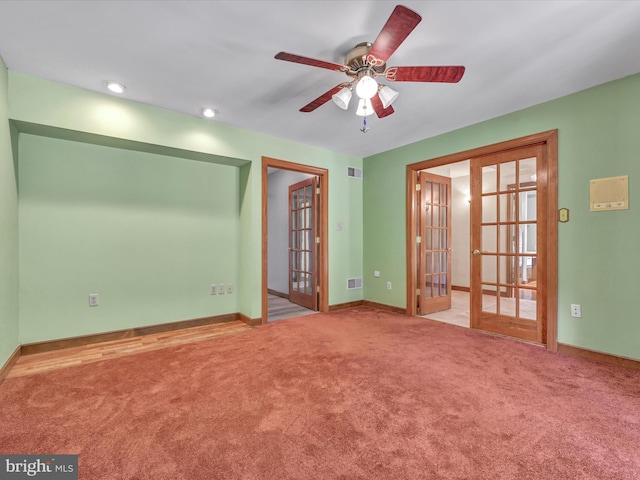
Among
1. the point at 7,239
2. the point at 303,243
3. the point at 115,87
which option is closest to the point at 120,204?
the point at 7,239

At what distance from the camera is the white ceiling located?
71.7 inches

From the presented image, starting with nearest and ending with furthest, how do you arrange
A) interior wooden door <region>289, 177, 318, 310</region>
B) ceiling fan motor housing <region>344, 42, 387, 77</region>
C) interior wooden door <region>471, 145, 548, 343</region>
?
1. ceiling fan motor housing <region>344, 42, 387, 77</region>
2. interior wooden door <region>471, 145, 548, 343</region>
3. interior wooden door <region>289, 177, 318, 310</region>

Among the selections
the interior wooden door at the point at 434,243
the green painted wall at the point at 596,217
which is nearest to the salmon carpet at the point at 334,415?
the green painted wall at the point at 596,217

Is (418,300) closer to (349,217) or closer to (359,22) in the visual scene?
(349,217)

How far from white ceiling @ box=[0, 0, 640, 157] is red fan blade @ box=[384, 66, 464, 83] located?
324 mm

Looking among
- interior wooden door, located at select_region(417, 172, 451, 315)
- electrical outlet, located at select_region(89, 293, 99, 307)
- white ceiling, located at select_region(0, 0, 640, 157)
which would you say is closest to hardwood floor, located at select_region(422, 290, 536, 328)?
interior wooden door, located at select_region(417, 172, 451, 315)

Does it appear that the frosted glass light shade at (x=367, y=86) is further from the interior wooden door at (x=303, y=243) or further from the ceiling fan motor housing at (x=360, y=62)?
the interior wooden door at (x=303, y=243)

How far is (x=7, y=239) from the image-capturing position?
248 centimetres

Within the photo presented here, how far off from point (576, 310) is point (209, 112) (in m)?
4.37

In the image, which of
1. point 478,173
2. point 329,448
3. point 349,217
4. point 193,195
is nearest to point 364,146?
point 349,217

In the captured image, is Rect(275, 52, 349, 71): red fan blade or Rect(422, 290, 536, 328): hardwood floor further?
Rect(422, 290, 536, 328): hardwood floor

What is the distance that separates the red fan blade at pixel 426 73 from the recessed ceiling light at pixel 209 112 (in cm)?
211

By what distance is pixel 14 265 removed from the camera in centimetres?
267

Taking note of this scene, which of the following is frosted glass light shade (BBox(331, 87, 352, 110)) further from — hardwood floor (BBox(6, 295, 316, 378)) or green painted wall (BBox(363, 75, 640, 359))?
hardwood floor (BBox(6, 295, 316, 378))
